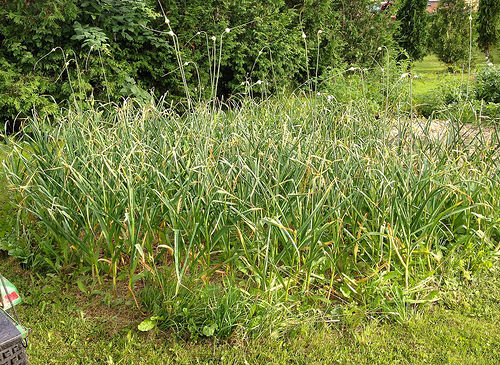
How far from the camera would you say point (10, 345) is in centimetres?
171

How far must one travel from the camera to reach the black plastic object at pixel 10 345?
170 centimetres

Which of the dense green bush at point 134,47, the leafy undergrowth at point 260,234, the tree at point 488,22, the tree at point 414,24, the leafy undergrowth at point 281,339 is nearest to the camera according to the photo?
the leafy undergrowth at point 281,339

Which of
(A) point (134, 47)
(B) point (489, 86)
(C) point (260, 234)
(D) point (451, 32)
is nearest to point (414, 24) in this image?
(D) point (451, 32)

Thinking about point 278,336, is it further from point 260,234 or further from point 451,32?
point 451,32

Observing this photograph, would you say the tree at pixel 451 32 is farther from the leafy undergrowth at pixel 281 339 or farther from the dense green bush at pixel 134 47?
the leafy undergrowth at pixel 281 339

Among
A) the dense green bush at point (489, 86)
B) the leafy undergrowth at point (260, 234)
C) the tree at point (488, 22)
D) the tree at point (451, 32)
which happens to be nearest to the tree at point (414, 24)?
the tree at point (451, 32)

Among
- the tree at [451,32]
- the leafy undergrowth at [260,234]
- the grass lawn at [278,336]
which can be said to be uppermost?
the tree at [451,32]

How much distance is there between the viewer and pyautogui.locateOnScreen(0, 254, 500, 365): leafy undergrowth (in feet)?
7.37

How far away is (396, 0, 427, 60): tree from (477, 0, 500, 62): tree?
1.53 meters

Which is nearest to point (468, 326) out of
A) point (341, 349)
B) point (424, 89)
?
point (341, 349)

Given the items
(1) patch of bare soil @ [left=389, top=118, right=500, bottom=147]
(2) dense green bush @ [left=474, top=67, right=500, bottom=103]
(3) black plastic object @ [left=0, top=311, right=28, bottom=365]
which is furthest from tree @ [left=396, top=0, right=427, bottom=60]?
(3) black plastic object @ [left=0, top=311, right=28, bottom=365]

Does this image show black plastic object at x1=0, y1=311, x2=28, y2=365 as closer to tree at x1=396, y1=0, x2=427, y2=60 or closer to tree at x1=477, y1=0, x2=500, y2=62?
tree at x1=396, y1=0, x2=427, y2=60

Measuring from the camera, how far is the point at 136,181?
2.78 m

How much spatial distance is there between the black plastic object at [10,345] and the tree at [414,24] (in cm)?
1082
